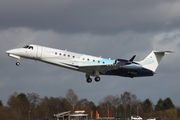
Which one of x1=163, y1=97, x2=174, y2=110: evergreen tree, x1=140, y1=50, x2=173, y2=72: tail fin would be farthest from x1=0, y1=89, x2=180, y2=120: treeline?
x1=140, y1=50, x2=173, y2=72: tail fin

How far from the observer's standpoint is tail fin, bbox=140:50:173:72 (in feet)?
172

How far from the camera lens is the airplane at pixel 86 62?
151 ft

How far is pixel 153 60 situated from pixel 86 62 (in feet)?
31.4

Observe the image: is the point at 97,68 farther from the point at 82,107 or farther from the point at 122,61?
the point at 82,107

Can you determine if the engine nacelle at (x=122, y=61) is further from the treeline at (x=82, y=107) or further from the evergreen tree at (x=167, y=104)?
the evergreen tree at (x=167, y=104)

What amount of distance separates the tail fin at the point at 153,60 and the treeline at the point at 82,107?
29.6 m

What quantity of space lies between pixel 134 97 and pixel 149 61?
62.1 metres

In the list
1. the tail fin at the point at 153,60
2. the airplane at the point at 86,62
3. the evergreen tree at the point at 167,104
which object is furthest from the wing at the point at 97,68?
the evergreen tree at the point at 167,104

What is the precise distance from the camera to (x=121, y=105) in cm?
10631

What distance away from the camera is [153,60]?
5328cm

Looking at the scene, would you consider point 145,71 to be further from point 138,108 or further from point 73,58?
point 138,108

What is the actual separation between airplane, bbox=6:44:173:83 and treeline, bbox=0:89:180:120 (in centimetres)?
3023

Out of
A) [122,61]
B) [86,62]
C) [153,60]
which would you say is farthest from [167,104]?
[86,62]

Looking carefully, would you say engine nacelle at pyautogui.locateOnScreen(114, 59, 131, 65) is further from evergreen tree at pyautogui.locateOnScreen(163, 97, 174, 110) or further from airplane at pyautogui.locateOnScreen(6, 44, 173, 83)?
evergreen tree at pyautogui.locateOnScreen(163, 97, 174, 110)
